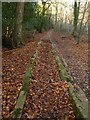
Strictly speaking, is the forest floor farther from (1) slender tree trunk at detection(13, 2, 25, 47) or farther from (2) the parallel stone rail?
(1) slender tree trunk at detection(13, 2, 25, 47)

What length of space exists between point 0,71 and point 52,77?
115 inches

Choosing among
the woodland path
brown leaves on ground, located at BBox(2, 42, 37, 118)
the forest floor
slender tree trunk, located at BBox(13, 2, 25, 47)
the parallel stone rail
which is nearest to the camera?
the parallel stone rail

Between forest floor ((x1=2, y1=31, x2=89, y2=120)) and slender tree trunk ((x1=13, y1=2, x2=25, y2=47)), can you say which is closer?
forest floor ((x1=2, y1=31, x2=89, y2=120))

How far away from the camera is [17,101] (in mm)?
6895

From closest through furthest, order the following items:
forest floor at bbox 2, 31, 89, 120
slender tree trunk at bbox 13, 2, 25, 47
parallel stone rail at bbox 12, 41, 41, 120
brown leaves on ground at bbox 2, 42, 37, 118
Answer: parallel stone rail at bbox 12, 41, 41, 120, forest floor at bbox 2, 31, 89, 120, brown leaves on ground at bbox 2, 42, 37, 118, slender tree trunk at bbox 13, 2, 25, 47

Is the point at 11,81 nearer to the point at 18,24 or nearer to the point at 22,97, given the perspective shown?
the point at 22,97

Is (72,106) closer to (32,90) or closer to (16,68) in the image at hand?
(32,90)

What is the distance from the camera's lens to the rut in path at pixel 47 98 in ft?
21.1

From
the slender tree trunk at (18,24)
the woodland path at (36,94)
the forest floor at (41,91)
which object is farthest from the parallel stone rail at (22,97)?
the slender tree trunk at (18,24)

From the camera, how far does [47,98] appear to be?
24.9ft

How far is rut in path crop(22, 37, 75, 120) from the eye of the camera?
253 inches

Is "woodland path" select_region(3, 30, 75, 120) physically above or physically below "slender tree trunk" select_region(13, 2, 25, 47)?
below

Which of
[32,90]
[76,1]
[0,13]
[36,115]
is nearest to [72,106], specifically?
A: [36,115]

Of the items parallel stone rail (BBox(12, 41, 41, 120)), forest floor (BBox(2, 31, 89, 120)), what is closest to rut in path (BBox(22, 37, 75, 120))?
forest floor (BBox(2, 31, 89, 120))
